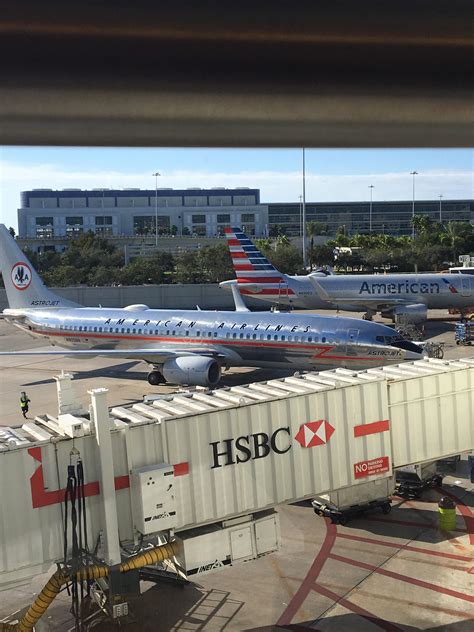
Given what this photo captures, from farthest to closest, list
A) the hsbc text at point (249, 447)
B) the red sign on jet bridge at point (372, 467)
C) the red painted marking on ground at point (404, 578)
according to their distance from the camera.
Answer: the red sign on jet bridge at point (372, 467), the red painted marking on ground at point (404, 578), the hsbc text at point (249, 447)

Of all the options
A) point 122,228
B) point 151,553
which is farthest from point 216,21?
point 122,228

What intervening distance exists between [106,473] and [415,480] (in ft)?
35.4

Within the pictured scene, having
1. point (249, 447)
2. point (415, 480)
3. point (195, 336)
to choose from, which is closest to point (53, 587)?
point (249, 447)

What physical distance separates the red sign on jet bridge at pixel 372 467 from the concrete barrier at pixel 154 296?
56283 millimetres

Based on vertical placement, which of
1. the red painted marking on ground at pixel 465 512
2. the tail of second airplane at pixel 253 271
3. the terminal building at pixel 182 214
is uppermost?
the terminal building at pixel 182 214

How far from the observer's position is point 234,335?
33906mm

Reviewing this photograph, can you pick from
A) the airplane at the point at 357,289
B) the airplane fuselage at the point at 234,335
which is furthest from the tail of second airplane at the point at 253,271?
the airplane fuselage at the point at 234,335

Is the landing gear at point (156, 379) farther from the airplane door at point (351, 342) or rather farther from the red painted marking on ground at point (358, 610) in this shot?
the red painted marking on ground at point (358, 610)

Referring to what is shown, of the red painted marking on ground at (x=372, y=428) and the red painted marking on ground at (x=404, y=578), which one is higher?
the red painted marking on ground at (x=372, y=428)

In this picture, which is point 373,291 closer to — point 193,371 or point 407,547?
point 193,371

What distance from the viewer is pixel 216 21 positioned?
81.5 inches

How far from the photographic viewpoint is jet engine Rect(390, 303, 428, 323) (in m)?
50.8

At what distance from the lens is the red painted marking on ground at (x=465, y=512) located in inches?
674

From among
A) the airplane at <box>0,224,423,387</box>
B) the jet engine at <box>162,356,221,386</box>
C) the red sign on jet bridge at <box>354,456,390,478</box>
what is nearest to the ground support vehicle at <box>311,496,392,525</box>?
the red sign on jet bridge at <box>354,456,390,478</box>
